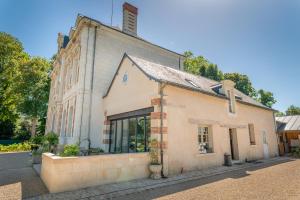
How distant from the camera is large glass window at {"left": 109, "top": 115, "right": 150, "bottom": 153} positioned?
908 centimetres

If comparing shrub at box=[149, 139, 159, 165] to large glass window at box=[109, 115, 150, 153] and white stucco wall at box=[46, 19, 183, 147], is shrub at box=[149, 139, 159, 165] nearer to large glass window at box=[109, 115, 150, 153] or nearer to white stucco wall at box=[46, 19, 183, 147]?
large glass window at box=[109, 115, 150, 153]

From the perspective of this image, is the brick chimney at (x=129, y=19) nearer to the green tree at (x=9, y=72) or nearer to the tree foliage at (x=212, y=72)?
the tree foliage at (x=212, y=72)

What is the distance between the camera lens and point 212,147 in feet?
33.3

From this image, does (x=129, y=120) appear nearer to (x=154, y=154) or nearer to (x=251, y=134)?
(x=154, y=154)

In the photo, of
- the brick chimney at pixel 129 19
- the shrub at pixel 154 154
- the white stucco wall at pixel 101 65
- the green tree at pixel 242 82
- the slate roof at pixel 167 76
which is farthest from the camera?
the green tree at pixel 242 82

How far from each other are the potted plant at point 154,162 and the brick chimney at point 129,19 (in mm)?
A: 11583

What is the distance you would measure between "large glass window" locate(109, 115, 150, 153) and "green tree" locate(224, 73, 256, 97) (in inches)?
1140

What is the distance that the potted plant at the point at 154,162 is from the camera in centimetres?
729

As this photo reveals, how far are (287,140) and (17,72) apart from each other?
115 feet

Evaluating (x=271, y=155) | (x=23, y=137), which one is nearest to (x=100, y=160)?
(x=271, y=155)

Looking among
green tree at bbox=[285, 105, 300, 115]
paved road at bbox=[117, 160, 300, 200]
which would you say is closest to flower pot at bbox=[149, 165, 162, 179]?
paved road at bbox=[117, 160, 300, 200]

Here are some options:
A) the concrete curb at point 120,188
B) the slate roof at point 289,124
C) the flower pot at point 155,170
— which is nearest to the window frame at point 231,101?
the concrete curb at point 120,188

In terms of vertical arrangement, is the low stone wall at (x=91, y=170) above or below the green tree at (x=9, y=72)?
below

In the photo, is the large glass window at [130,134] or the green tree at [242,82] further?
the green tree at [242,82]
